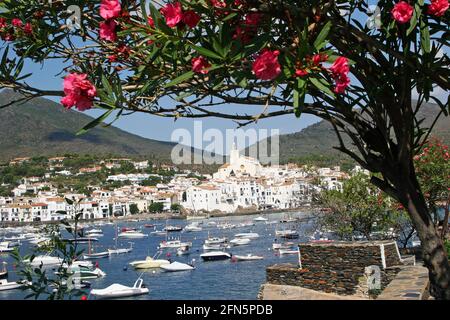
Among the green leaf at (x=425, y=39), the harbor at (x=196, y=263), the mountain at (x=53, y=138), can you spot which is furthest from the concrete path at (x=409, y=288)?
the mountain at (x=53, y=138)

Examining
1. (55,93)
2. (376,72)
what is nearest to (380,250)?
(376,72)

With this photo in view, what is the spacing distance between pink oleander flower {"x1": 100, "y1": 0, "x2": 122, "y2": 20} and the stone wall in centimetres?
813

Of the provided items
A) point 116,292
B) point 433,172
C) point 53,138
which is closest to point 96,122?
point 433,172

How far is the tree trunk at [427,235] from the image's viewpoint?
290 cm

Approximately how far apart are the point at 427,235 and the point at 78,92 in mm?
2003

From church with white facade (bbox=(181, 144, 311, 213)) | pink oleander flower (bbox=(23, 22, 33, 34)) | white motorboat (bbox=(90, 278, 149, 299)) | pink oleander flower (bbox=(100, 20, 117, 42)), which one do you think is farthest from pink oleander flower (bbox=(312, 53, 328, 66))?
church with white facade (bbox=(181, 144, 311, 213))

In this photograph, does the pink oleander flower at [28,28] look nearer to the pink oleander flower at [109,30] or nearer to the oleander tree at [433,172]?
the pink oleander flower at [109,30]

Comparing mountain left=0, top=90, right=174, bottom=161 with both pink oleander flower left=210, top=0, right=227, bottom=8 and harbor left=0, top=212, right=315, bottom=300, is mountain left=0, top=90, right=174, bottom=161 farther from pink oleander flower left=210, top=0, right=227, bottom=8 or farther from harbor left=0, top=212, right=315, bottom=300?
pink oleander flower left=210, top=0, right=227, bottom=8

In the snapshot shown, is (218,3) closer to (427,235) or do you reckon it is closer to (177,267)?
(427,235)

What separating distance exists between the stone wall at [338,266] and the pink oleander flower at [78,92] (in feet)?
26.8

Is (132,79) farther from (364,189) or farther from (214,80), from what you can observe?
(364,189)

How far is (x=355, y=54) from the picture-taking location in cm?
268

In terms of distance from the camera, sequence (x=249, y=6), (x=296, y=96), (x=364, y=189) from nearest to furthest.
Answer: (x=296, y=96)
(x=249, y=6)
(x=364, y=189)
